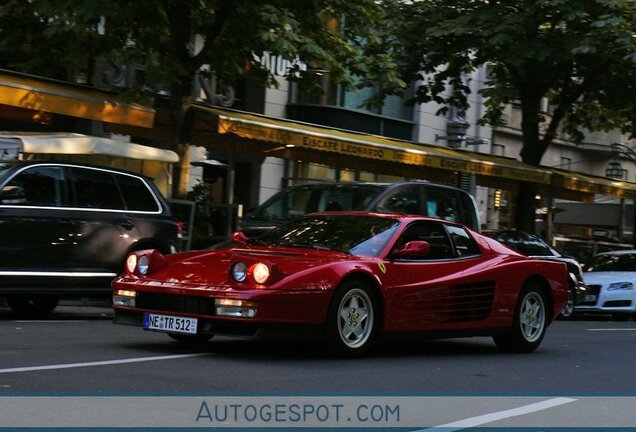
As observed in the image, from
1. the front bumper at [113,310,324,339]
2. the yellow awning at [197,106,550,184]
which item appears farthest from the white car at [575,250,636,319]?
the front bumper at [113,310,324,339]

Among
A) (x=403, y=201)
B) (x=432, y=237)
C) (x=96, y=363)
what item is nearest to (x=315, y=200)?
(x=403, y=201)

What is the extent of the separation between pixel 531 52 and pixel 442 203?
779 centimetres

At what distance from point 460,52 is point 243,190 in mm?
7013

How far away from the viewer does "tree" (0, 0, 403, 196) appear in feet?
56.4

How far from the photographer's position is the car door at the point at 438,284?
32.3 feet

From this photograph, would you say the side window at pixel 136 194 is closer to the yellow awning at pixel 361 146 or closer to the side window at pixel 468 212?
the yellow awning at pixel 361 146

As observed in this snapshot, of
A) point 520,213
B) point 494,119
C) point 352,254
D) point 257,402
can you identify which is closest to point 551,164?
point 494,119

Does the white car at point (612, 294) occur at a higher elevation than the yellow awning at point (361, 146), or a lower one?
lower

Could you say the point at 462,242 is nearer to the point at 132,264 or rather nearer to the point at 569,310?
the point at 132,264

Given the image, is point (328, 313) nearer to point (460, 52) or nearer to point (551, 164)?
point (460, 52)

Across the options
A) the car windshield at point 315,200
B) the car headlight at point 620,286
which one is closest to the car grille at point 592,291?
the car headlight at point 620,286

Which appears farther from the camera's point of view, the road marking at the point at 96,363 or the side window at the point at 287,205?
the side window at the point at 287,205

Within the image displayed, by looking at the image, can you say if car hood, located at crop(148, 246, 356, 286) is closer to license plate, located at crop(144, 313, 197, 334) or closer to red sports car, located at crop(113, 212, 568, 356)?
red sports car, located at crop(113, 212, 568, 356)

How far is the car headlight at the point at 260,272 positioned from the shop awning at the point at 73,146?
6848mm
